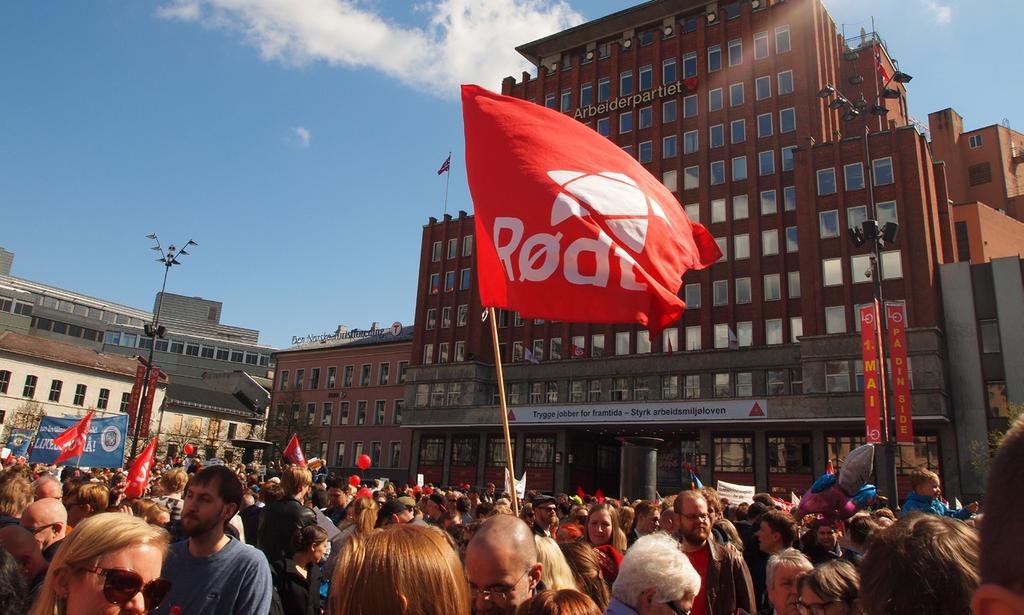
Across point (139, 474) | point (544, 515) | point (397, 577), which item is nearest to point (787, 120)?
point (139, 474)

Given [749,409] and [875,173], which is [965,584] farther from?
[875,173]

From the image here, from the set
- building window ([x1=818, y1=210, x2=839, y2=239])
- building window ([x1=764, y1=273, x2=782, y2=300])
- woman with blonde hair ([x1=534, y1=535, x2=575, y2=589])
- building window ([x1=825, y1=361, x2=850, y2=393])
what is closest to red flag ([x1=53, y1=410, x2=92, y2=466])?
woman with blonde hair ([x1=534, y1=535, x2=575, y2=589])

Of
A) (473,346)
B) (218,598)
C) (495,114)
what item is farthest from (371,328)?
(218,598)

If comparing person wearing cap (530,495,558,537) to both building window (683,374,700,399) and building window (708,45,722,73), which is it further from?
building window (708,45,722,73)

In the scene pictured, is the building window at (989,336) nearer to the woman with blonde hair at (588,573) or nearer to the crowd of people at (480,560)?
the crowd of people at (480,560)

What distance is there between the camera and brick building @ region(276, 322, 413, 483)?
6662 centimetres

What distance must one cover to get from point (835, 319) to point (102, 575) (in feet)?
147

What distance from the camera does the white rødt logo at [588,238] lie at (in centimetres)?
865

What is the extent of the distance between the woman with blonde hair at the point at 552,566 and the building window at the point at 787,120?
49.4m

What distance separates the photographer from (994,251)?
49906mm

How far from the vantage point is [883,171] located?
142 ft

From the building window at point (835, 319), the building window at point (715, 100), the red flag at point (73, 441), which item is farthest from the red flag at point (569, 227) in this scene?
the building window at point (715, 100)

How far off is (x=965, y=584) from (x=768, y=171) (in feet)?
164

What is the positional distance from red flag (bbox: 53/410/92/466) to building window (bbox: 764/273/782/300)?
39009 millimetres
